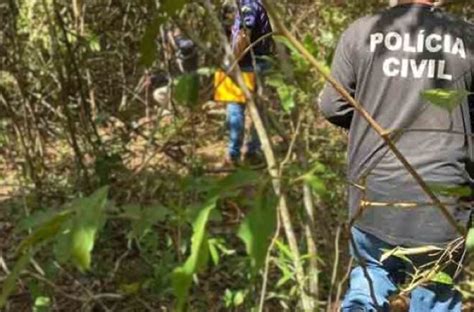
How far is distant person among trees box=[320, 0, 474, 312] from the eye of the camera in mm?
2760

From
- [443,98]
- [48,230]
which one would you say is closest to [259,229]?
[48,230]

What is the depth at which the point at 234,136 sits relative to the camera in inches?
244

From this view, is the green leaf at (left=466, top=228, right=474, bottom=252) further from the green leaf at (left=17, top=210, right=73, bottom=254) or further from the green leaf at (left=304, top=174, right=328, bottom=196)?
the green leaf at (left=17, top=210, right=73, bottom=254)

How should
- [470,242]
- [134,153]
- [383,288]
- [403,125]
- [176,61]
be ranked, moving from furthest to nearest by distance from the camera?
[176,61]
[134,153]
[383,288]
[403,125]
[470,242]

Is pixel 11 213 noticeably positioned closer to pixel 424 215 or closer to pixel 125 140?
pixel 125 140

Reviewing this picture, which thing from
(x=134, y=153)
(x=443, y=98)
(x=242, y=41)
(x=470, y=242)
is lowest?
(x=134, y=153)

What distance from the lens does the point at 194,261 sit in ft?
3.52

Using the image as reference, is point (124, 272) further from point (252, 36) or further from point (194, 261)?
point (194, 261)

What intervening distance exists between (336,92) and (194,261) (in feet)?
5.95

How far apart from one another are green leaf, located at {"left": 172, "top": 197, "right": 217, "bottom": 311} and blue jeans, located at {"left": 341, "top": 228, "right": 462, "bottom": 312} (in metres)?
1.90

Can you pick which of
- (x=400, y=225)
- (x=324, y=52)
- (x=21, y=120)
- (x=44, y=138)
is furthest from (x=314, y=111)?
(x=44, y=138)

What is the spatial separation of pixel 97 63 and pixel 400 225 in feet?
12.4

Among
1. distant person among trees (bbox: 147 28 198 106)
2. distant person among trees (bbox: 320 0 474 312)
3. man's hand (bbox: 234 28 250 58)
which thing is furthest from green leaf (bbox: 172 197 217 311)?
distant person among trees (bbox: 147 28 198 106)

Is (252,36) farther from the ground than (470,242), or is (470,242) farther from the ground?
(252,36)
